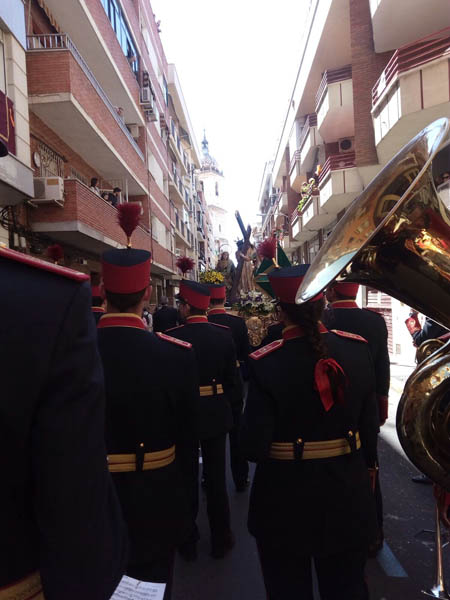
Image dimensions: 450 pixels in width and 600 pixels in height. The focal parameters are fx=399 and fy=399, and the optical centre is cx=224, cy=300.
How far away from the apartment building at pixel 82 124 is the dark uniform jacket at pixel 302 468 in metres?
7.63

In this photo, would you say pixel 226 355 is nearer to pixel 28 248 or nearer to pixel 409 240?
pixel 409 240

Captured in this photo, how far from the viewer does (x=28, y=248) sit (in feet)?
29.2

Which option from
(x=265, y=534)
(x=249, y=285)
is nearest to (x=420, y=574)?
(x=265, y=534)

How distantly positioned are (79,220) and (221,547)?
8.16m

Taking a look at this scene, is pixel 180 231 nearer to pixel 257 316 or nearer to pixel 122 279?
pixel 257 316

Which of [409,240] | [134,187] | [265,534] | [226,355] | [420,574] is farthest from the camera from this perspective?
[134,187]

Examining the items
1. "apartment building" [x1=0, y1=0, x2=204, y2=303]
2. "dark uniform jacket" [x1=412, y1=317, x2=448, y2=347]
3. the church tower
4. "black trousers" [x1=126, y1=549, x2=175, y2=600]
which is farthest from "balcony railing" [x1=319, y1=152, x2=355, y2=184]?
the church tower

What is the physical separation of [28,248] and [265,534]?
8.76 meters

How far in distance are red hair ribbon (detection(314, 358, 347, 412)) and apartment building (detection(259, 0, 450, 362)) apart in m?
8.19

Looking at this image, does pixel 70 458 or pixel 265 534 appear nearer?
pixel 70 458

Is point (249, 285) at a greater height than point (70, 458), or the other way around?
point (249, 285)

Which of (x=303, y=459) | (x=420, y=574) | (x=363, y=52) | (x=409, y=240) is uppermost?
(x=363, y=52)

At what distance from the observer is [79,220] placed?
30.7 feet

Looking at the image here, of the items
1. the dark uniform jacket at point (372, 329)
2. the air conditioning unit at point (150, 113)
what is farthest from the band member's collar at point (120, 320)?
the air conditioning unit at point (150, 113)
